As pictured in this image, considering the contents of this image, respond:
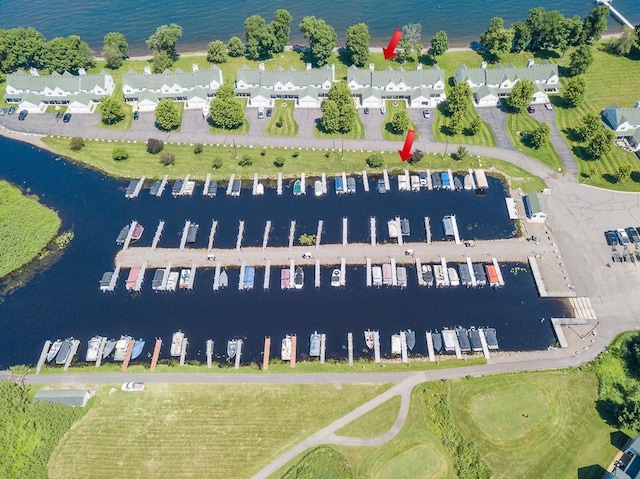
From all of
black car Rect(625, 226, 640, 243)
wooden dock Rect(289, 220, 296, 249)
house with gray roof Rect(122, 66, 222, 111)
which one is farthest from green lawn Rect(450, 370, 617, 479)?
house with gray roof Rect(122, 66, 222, 111)

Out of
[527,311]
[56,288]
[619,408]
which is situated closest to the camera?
[619,408]

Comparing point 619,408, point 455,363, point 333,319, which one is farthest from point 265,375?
point 619,408

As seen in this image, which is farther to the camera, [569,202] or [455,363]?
[569,202]

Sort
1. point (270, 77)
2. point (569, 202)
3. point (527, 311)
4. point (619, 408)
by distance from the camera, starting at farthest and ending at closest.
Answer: point (270, 77), point (569, 202), point (527, 311), point (619, 408)

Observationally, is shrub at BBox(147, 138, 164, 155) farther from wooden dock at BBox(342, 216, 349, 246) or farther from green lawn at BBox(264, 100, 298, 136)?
wooden dock at BBox(342, 216, 349, 246)

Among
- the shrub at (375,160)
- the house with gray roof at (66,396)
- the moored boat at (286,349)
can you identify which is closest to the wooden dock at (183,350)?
the house with gray roof at (66,396)

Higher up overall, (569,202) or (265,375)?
(569,202)

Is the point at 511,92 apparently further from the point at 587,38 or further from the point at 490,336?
the point at 490,336

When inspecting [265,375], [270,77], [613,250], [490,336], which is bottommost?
[265,375]
